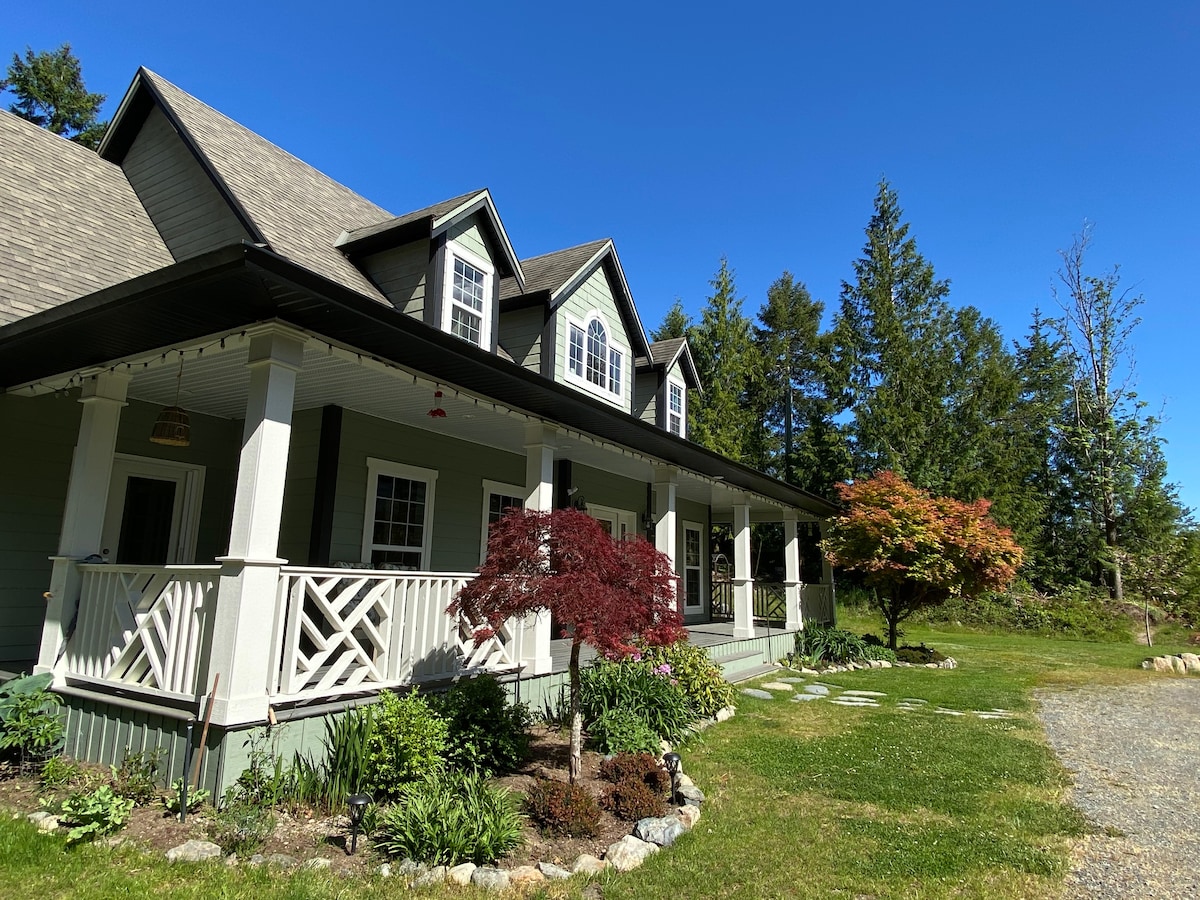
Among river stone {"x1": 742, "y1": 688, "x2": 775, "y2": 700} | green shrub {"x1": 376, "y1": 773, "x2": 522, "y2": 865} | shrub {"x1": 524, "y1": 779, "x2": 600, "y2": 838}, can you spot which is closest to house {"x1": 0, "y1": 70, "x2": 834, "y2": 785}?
green shrub {"x1": 376, "y1": 773, "x2": 522, "y2": 865}

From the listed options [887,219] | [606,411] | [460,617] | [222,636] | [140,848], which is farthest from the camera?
[887,219]

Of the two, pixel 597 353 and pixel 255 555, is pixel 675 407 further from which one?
pixel 255 555

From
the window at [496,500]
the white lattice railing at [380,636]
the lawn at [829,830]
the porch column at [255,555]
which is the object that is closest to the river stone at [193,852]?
the lawn at [829,830]

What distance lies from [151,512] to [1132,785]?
10.5 meters

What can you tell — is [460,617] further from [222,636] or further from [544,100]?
[544,100]

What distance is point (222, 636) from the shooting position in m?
4.38

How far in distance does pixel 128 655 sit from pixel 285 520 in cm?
312

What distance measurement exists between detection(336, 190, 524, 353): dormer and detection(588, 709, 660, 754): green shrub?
4901 millimetres

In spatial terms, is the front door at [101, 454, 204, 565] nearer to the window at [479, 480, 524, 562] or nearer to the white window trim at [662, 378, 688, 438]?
the window at [479, 480, 524, 562]

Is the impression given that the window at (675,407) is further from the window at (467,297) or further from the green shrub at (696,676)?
the green shrub at (696,676)

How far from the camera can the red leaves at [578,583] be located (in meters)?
4.75

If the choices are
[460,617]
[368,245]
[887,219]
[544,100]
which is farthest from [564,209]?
[460,617]

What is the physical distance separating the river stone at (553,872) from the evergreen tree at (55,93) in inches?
1096

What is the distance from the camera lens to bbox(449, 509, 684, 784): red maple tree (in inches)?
187
